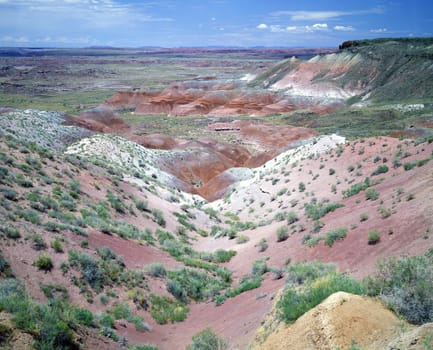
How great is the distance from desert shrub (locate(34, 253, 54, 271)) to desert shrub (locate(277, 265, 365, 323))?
6983mm

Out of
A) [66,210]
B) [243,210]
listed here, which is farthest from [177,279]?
[243,210]

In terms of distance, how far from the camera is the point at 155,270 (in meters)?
14.2

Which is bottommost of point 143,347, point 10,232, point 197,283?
point 197,283

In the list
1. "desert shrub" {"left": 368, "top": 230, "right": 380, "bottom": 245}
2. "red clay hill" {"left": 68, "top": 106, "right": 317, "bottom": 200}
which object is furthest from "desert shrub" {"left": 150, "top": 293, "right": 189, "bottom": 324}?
"red clay hill" {"left": 68, "top": 106, "right": 317, "bottom": 200}

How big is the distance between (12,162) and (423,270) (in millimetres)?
17719

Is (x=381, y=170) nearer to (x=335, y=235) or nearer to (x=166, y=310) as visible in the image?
(x=335, y=235)

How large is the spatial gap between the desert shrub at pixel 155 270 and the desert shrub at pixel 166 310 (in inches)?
49.0

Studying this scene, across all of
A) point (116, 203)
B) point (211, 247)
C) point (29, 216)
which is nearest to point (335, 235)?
point (211, 247)

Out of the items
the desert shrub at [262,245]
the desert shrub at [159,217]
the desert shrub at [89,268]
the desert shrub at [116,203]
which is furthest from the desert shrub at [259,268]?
the desert shrub at [116,203]

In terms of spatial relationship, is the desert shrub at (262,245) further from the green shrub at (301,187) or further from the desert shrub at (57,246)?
the green shrub at (301,187)

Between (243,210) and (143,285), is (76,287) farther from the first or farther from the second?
(243,210)

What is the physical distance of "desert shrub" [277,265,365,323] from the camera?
666 cm

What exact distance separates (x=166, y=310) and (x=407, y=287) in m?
7.81

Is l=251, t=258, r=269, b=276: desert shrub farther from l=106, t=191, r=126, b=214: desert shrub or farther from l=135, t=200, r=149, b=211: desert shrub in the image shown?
l=135, t=200, r=149, b=211: desert shrub
